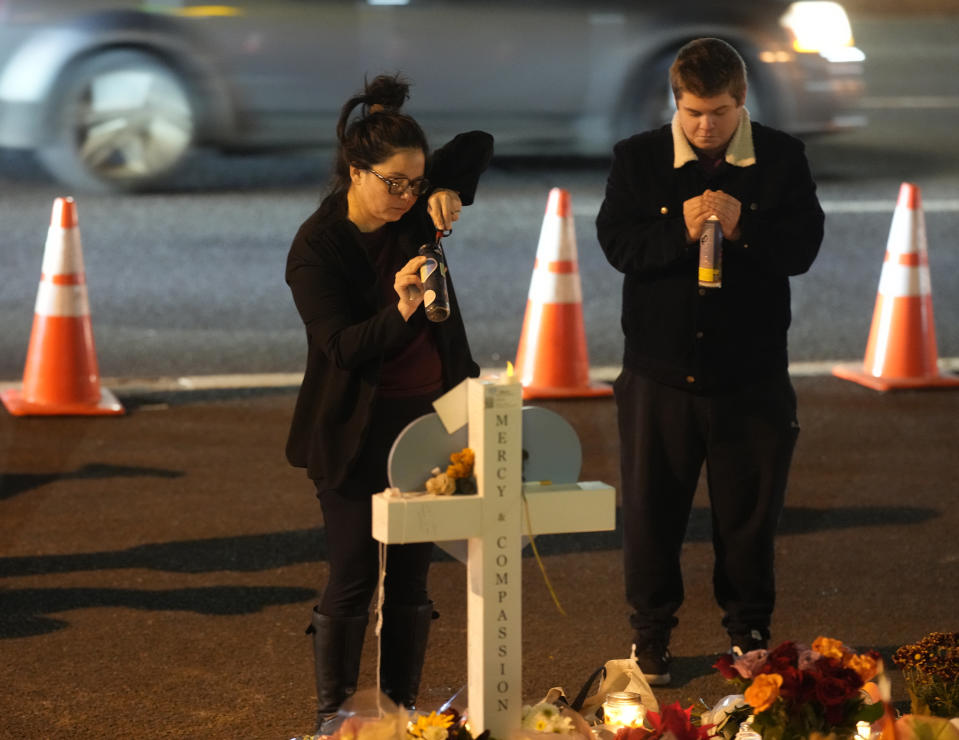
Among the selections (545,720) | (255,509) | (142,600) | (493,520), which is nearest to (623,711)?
(545,720)

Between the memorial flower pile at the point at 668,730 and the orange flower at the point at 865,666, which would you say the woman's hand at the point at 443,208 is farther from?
the orange flower at the point at 865,666

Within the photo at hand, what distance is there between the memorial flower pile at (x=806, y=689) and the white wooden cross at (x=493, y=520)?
464mm

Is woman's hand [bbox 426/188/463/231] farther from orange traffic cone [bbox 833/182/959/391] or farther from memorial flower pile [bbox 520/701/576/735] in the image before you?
Result: orange traffic cone [bbox 833/182/959/391]

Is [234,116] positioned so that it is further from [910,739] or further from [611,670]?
[910,739]

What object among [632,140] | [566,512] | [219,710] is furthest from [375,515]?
[632,140]

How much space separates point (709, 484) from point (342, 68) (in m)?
7.34

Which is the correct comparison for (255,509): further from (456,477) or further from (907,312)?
(907,312)

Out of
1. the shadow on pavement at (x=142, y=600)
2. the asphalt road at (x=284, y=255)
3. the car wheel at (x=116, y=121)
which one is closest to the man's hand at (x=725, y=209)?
the shadow on pavement at (x=142, y=600)

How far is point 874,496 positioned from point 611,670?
2.82 m

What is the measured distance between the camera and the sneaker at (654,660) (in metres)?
4.99

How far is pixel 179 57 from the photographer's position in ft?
38.2

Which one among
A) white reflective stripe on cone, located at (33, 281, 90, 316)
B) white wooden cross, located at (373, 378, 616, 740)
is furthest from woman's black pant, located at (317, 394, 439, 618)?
white reflective stripe on cone, located at (33, 281, 90, 316)

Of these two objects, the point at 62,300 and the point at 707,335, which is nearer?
the point at 707,335

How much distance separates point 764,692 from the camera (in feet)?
11.4
